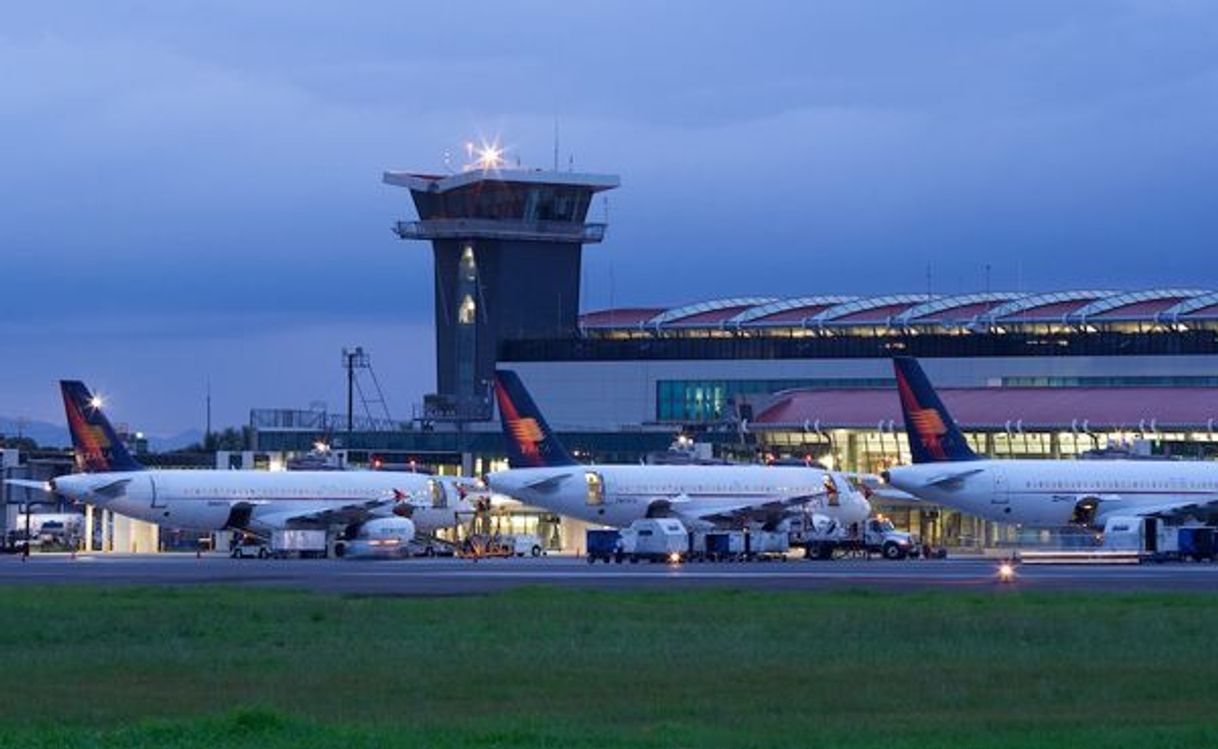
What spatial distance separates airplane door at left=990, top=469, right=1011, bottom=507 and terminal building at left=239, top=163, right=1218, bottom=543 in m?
27.8

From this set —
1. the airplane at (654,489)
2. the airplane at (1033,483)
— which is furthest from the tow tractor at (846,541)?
the airplane at (1033,483)

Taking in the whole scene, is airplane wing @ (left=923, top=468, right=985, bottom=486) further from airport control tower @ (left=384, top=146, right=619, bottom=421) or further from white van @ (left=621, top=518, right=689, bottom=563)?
airport control tower @ (left=384, top=146, right=619, bottom=421)

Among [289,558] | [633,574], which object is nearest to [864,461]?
[289,558]

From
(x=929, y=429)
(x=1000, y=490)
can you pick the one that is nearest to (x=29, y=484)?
(x=929, y=429)

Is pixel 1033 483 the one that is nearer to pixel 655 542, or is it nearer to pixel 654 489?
pixel 655 542

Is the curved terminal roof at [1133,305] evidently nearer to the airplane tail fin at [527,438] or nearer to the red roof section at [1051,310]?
the red roof section at [1051,310]

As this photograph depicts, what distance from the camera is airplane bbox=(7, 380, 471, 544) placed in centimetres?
12456

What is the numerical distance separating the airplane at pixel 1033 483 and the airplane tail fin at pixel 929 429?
4 centimetres

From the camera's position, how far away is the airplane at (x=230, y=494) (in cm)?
12456

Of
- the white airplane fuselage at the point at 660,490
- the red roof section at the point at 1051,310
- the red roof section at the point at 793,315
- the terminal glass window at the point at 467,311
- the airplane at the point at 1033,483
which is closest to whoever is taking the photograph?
the airplane at the point at 1033,483

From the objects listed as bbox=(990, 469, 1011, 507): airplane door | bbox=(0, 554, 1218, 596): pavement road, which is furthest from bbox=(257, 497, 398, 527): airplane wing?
bbox=(990, 469, 1011, 507): airplane door

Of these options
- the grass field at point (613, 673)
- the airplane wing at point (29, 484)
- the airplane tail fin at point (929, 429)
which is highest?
the airplane tail fin at point (929, 429)

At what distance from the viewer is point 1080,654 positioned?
4572cm

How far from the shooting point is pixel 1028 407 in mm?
152875
